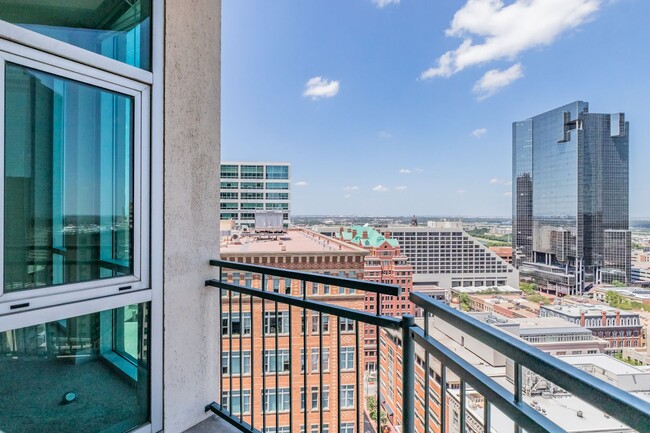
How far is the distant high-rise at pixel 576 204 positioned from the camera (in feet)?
12.2

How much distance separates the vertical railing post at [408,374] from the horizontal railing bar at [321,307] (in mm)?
44

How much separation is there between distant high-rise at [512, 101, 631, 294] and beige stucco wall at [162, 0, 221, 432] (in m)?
4.07

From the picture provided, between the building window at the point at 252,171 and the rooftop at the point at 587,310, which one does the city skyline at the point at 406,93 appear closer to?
the rooftop at the point at 587,310

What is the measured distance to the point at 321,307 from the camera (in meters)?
1.35

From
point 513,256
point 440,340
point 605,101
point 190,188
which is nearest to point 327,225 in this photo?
point 513,256

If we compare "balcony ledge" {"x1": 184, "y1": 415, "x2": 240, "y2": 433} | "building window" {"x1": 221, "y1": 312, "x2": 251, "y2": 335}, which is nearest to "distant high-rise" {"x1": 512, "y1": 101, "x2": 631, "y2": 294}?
"building window" {"x1": 221, "y1": 312, "x2": 251, "y2": 335}

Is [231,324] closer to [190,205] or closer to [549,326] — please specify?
[190,205]

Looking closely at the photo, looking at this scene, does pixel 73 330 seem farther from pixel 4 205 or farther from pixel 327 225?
pixel 327 225

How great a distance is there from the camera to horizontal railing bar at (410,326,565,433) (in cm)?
65

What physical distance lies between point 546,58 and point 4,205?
410 inches

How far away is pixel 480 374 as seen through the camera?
0.83 metres

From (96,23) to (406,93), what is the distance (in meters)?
A: 16.8

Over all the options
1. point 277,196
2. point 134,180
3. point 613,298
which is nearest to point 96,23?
point 134,180

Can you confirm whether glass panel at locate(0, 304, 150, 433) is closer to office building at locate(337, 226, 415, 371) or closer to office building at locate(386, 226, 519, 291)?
office building at locate(337, 226, 415, 371)
